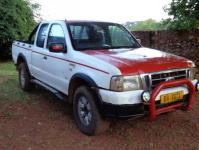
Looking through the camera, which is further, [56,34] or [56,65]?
[56,34]

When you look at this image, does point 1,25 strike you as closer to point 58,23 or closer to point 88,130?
point 58,23

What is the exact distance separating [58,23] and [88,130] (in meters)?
2.32

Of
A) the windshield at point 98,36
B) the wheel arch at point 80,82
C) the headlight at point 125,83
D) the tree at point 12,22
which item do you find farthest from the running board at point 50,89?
the tree at point 12,22

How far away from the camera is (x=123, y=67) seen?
475 cm

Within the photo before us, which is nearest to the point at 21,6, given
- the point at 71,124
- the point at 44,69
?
the point at 44,69

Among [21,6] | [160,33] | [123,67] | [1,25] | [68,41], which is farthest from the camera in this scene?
[21,6]

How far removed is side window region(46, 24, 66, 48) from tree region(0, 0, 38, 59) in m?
8.00

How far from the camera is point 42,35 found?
23.7 feet

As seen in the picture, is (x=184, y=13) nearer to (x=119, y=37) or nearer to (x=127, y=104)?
(x=119, y=37)

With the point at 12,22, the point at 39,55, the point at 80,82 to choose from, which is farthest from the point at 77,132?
the point at 12,22

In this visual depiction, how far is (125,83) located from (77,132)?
137 centimetres

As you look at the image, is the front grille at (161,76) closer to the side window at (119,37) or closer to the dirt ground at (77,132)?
the dirt ground at (77,132)

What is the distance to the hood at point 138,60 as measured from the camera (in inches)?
189

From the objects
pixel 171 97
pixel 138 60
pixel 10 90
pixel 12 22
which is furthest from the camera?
pixel 12 22
